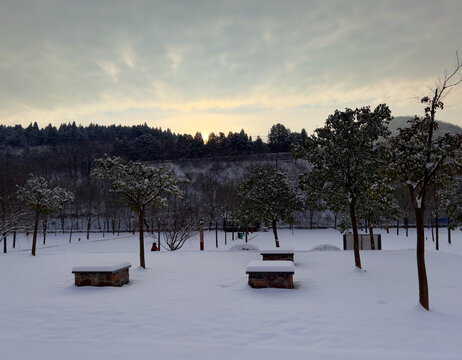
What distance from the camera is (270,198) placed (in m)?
24.3

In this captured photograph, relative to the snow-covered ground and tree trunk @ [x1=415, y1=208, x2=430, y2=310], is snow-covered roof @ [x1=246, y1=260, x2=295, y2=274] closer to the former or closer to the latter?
the snow-covered ground

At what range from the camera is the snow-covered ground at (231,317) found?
17.3 feet

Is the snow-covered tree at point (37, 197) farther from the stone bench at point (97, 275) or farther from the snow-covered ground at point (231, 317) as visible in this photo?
the stone bench at point (97, 275)

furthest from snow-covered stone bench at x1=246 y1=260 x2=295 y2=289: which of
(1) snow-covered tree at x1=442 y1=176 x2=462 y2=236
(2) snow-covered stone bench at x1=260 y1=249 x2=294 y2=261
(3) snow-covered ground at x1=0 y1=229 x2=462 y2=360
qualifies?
(1) snow-covered tree at x1=442 y1=176 x2=462 y2=236

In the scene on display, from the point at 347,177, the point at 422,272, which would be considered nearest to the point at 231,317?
the point at 422,272

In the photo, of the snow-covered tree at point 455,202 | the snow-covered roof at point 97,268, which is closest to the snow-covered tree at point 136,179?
the snow-covered roof at point 97,268

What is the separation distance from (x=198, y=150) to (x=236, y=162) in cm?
1561

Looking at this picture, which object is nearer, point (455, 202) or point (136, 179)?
point (136, 179)

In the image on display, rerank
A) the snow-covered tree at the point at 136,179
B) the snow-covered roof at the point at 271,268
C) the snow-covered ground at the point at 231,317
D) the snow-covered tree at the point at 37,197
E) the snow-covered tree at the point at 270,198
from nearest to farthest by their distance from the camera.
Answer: the snow-covered ground at the point at 231,317 < the snow-covered roof at the point at 271,268 < the snow-covered tree at the point at 136,179 < the snow-covered tree at the point at 37,197 < the snow-covered tree at the point at 270,198

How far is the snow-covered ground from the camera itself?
5270 millimetres

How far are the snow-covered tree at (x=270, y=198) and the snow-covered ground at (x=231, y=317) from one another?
12317 millimetres

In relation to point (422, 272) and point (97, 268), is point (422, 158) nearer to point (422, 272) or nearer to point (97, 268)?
point (422, 272)

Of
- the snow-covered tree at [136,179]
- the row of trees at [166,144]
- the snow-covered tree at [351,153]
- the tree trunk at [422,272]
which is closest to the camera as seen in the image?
the tree trunk at [422,272]

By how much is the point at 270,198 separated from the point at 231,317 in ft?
58.1
